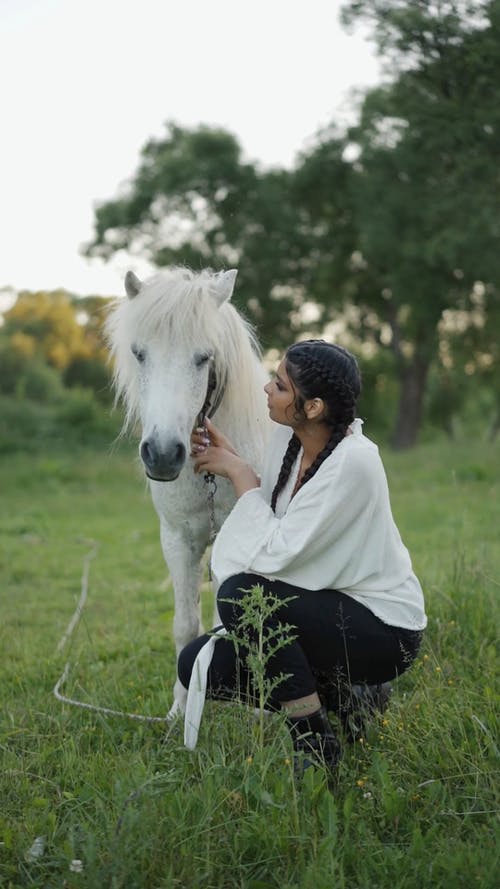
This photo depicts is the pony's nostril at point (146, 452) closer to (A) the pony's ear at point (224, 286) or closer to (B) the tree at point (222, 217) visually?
(A) the pony's ear at point (224, 286)

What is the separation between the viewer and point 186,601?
3160 mm

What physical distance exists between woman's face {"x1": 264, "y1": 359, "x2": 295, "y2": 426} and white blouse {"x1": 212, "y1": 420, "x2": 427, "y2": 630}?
7.7 inches

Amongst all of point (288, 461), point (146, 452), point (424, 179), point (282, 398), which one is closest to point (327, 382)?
point (282, 398)

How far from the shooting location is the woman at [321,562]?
238cm

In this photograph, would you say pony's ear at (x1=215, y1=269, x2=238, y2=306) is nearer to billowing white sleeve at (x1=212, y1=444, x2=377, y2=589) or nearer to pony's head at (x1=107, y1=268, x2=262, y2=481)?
pony's head at (x1=107, y1=268, x2=262, y2=481)

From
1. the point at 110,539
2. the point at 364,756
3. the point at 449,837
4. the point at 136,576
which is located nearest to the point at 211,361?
the point at 364,756

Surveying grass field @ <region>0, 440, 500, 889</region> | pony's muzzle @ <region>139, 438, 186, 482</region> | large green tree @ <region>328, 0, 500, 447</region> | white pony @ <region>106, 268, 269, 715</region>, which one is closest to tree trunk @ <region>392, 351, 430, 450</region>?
large green tree @ <region>328, 0, 500, 447</region>

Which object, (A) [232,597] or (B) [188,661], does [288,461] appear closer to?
(A) [232,597]

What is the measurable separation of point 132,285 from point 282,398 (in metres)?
0.76

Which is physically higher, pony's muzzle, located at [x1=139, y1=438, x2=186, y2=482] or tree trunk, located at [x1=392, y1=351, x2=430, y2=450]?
pony's muzzle, located at [x1=139, y1=438, x2=186, y2=482]

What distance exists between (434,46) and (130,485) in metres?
9.01

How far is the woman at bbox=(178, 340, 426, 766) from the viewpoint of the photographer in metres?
2.38

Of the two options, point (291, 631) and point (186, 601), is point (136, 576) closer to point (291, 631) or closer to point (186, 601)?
point (186, 601)

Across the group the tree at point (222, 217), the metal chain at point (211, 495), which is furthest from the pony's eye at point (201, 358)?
the tree at point (222, 217)
